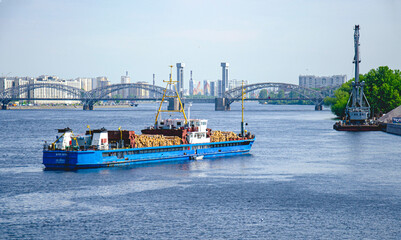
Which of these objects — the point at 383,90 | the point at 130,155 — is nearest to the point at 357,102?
the point at 383,90

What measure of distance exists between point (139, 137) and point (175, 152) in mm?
5364

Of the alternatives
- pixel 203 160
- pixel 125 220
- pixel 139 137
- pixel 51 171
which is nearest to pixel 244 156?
pixel 203 160

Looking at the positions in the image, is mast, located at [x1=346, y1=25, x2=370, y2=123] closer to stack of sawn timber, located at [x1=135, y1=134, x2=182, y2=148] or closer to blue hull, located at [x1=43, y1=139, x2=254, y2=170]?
blue hull, located at [x1=43, y1=139, x2=254, y2=170]

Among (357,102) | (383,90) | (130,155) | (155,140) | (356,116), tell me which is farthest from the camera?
(383,90)

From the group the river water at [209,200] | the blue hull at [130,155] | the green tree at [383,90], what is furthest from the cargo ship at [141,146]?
the green tree at [383,90]

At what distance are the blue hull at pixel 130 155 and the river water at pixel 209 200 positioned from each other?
136cm

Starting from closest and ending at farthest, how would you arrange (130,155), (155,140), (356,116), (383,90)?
1. (130,155)
2. (155,140)
3. (356,116)
4. (383,90)

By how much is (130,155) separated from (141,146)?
86.2 inches

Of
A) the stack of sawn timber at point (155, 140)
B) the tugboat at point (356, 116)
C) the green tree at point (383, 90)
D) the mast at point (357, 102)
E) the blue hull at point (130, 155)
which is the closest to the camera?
the blue hull at point (130, 155)

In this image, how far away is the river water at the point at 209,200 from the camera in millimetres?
40688

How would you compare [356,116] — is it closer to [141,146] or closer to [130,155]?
[141,146]

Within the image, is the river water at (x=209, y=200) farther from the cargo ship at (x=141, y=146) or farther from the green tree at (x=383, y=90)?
the green tree at (x=383, y=90)

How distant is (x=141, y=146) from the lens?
2749 inches


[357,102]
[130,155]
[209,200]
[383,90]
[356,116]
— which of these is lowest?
[209,200]
